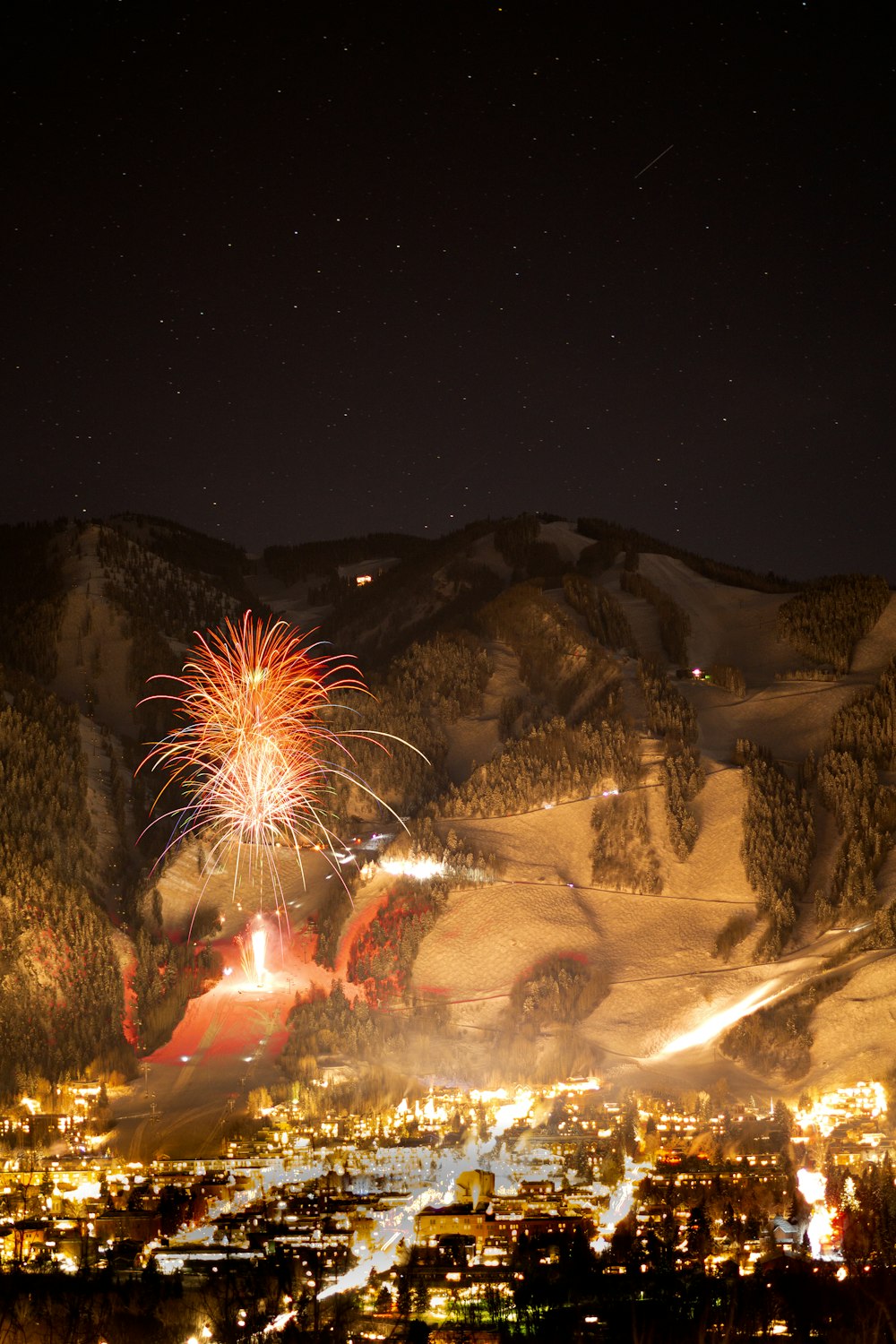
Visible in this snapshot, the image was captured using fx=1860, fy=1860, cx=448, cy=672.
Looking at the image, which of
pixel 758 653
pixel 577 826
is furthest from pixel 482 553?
pixel 577 826

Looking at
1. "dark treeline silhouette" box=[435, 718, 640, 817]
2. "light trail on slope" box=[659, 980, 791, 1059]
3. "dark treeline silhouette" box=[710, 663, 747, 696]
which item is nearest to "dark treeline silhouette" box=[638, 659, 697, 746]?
"dark treeline silhouette" box=[435, 718, 640, 817]

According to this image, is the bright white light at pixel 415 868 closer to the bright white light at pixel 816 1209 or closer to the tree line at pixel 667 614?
the tree line at pixel 667 614

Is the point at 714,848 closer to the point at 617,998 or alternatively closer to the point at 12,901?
the point at 617,998

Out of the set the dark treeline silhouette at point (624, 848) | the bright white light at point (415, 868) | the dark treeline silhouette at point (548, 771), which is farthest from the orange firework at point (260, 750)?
the dark treeline silhouette at point (624, 848)

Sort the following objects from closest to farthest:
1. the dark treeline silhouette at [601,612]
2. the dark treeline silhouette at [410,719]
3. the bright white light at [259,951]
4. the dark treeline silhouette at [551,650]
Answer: the bright white light at [259,951] < the dark treeline silhouette at [410,719] < the dark treeline silhouette at [551,650] < the dark treeline silhouette at [601,612]

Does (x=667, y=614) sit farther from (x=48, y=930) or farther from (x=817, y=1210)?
(x=817, y=1210)

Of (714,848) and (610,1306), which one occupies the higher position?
(714,848)
